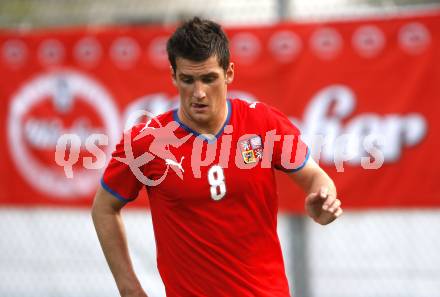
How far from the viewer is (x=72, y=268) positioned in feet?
20.8

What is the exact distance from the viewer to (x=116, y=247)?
3588 mm

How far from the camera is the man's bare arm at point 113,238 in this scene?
3566 mm

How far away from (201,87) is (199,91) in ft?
0.07

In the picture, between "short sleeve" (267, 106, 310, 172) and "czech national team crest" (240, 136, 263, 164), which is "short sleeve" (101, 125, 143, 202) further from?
"short sleeve" (267, 106, 310, 172)

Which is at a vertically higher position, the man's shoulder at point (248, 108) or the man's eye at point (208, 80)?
the man's eye at point (208, 80)

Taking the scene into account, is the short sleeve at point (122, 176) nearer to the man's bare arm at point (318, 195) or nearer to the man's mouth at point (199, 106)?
the man's mouth at point (199, 106)

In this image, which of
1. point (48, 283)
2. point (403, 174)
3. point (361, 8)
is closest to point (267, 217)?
point (403, 174)

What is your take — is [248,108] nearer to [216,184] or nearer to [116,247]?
[216,184]

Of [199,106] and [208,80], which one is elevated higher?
[208,80]

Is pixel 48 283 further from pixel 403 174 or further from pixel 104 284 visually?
pixel 403 174

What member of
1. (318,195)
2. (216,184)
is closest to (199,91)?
(216,184)

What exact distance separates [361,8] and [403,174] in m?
1.22

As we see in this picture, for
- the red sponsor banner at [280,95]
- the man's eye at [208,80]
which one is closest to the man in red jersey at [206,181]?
the man's eye at [208,80]

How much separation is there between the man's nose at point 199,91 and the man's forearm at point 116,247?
0.69m
